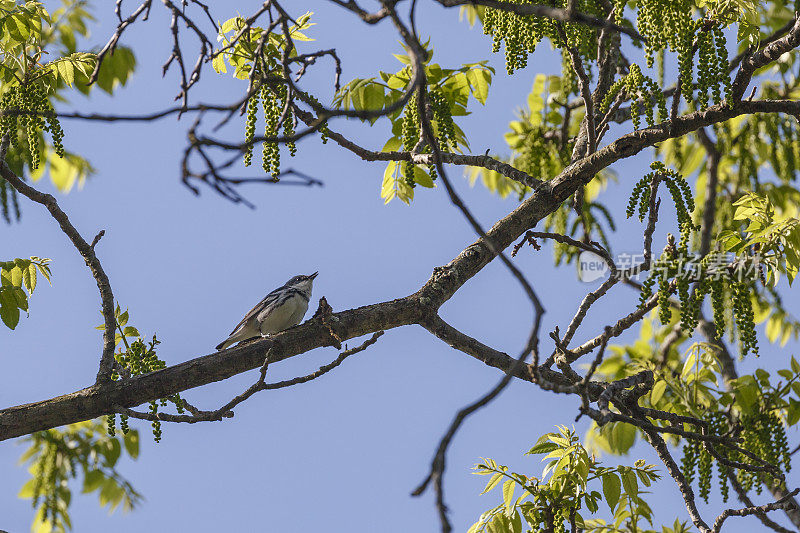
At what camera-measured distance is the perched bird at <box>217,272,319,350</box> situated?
24.9ft

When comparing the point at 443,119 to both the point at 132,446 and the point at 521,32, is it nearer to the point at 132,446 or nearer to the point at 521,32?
the point at 521,32

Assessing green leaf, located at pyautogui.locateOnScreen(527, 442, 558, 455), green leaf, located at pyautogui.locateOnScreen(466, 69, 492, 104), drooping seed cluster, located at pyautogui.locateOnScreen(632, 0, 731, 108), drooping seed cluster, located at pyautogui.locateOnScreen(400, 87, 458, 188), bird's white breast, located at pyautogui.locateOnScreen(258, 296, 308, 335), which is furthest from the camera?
bird's white breast, located at pyautogui.locateOnScreen(258, 296, 308, 335)

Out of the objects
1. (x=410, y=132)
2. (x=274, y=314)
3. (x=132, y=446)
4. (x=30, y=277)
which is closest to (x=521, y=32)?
(x=410, y=132)

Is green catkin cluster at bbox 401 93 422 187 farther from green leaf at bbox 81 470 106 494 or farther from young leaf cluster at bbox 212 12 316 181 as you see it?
green leaf at bbox 81 470 106 494

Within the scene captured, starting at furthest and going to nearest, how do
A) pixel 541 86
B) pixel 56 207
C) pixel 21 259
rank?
1. pixel 541 86
2. pixel 21 259
3. pixel 56 207

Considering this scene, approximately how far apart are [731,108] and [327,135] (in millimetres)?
2117

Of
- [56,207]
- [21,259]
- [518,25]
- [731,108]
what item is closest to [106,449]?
[21,259]

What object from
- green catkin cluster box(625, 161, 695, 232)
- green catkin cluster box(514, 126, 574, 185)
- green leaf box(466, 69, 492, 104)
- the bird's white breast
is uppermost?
green catkin cluster box(514, 126, 574, 185)

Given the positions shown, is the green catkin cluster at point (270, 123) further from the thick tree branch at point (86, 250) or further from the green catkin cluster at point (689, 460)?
the green catkin cluster at point (689, 460)

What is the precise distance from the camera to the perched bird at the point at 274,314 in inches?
299

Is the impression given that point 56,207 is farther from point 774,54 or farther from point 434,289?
point 774,54

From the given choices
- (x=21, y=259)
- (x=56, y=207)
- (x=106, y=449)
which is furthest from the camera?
(x=106, y=449)

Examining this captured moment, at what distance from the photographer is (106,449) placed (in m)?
8.11

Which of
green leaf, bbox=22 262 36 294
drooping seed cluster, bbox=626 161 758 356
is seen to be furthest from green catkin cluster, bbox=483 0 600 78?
green leaf, bbox=22 262 36 294
